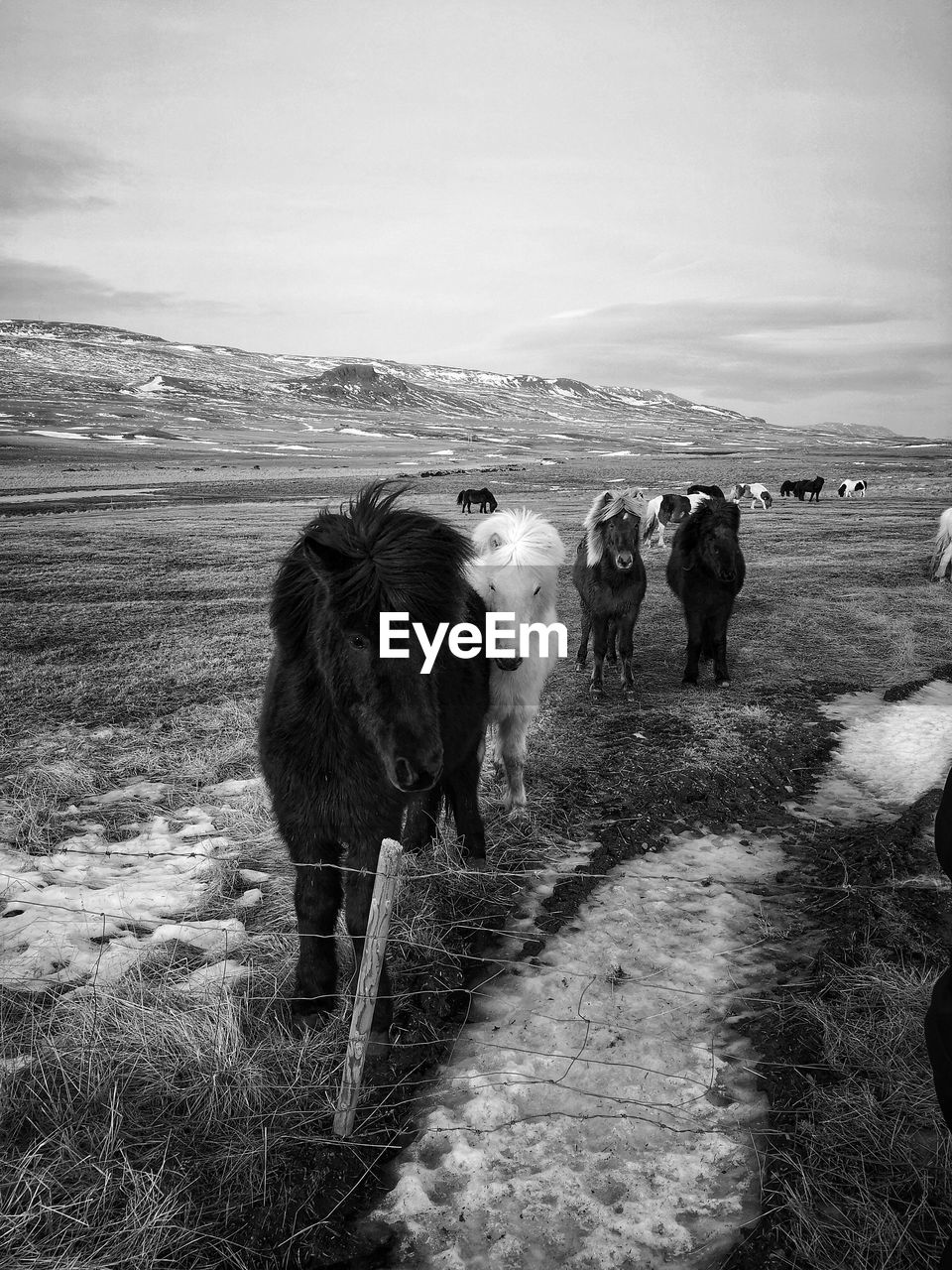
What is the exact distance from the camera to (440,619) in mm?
2928

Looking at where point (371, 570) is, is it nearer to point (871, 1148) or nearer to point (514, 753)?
point (871, 1148)

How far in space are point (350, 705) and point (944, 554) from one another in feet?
54.0

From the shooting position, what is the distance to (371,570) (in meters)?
2.82

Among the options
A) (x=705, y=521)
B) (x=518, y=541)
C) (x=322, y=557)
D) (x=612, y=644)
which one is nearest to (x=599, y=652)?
(x=612, y=644)

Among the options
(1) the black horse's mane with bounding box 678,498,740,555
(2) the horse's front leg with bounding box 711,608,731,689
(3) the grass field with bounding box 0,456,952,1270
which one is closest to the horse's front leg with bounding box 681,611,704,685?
(2) the horse's front leg with bounding box 711,608,731,689

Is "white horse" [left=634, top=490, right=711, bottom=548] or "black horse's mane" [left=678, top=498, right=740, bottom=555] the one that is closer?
"black horse's mane" [left=678, top=498, right=740, bottom=555]

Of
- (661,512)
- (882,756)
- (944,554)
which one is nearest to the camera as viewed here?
(882,756)

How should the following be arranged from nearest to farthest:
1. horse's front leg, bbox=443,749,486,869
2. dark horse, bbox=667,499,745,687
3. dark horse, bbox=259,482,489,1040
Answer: dark horse, bbox=259,482,489,1040 < horse's front leg, bbox=443,749,486,869 < dark horse, bbox=667,499,745,687

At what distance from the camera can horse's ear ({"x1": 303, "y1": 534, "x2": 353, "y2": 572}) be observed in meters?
2.74

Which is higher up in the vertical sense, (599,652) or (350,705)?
(350,705)

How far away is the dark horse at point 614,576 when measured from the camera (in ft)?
28.1

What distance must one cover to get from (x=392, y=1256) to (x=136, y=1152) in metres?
0.98

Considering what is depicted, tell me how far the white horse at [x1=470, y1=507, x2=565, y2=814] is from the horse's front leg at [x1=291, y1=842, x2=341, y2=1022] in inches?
92.3

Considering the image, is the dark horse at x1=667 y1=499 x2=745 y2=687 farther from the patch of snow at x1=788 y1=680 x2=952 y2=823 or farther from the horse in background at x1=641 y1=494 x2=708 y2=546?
the horse in background at x1=641 y1=494 x2=708 y2=546
